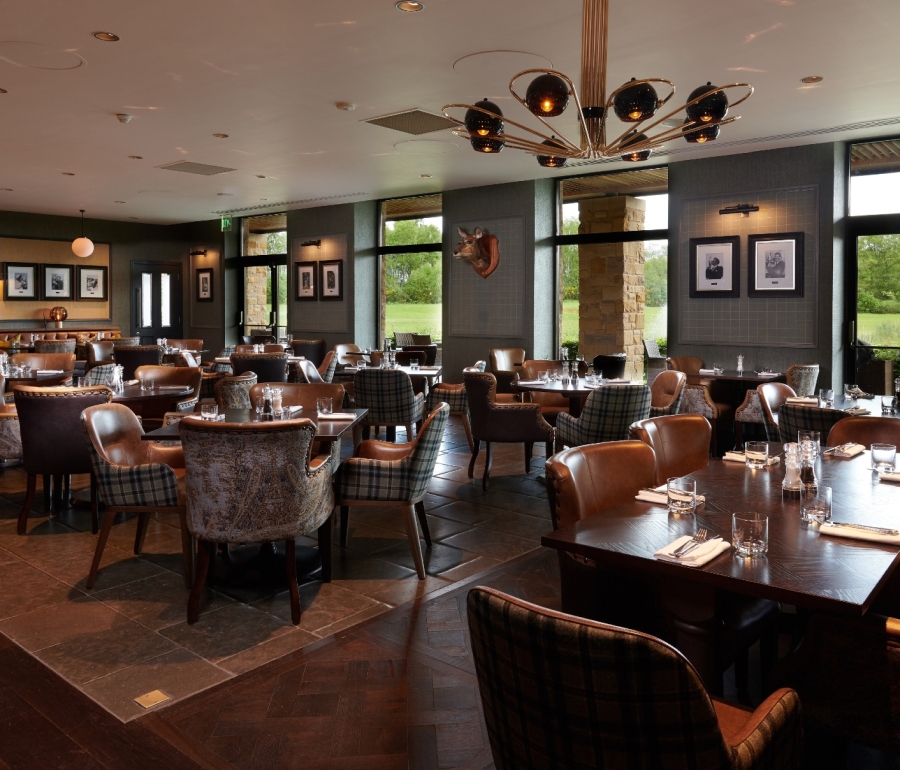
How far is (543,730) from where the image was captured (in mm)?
1339

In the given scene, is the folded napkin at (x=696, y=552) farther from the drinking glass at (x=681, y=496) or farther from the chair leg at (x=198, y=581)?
the chair leg at (x=198, y=581)

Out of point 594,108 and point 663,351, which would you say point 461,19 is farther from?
point 663,351

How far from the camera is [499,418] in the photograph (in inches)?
243

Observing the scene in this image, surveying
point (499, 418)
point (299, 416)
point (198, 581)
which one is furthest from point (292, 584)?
point (499, 418)

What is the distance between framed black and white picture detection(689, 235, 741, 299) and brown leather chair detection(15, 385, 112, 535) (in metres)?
6.54

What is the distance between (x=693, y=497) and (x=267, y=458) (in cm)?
168

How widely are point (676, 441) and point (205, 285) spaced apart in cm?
1332

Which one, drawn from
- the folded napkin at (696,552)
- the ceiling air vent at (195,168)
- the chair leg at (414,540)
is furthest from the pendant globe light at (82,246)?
the folded napkin at (696,552)

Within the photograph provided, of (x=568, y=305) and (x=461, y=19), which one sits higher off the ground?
(x=461, y=19)

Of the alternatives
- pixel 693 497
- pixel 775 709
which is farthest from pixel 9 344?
pixel 775 709

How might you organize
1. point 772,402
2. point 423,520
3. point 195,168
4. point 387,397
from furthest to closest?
point 195,168 → point 387,397 → point 772,402 → point 423,520

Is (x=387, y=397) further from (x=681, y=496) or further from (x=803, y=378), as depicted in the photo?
(x=681, y=496)

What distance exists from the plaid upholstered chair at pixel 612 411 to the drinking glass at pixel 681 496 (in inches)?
110

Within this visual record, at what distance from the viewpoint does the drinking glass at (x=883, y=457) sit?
300 cm
